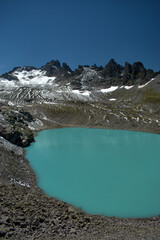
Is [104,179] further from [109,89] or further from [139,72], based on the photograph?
[139,72]

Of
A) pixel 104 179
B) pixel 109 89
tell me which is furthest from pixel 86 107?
pixel 104 179

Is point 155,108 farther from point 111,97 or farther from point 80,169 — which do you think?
point 80,169

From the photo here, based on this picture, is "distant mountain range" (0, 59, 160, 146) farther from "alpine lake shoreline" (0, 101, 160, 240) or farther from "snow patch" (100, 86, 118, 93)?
"alpine lake shoreline" (0, 101, 160, 240)

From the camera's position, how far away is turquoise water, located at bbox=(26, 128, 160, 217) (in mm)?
17406

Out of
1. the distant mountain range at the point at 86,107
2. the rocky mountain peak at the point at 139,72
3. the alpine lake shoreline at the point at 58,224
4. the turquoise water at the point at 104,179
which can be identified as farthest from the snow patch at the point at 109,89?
the alpine lake shoreline at the point at 58,224

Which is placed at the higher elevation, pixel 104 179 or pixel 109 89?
pixel 109 89

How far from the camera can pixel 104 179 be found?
933 inches

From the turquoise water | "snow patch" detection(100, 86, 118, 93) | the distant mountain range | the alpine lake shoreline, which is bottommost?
the alpine lake shoreline

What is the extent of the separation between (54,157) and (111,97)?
130924 mm

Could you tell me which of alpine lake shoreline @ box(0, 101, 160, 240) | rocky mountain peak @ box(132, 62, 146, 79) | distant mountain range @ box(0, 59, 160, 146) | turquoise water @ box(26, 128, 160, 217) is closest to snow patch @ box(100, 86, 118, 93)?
distant mountain range @ box(0, 59, 160, 146)

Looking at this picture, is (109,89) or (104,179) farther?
(109,89)

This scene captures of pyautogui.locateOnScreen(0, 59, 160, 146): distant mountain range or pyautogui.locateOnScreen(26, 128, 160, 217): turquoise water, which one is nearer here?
pyautogui.locateOnScreen(26, 128, 160, 217): turquoise water

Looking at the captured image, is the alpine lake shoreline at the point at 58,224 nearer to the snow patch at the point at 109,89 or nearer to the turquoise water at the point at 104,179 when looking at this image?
the turquoise water at the point at 104,179

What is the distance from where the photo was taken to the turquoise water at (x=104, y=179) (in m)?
17.4
